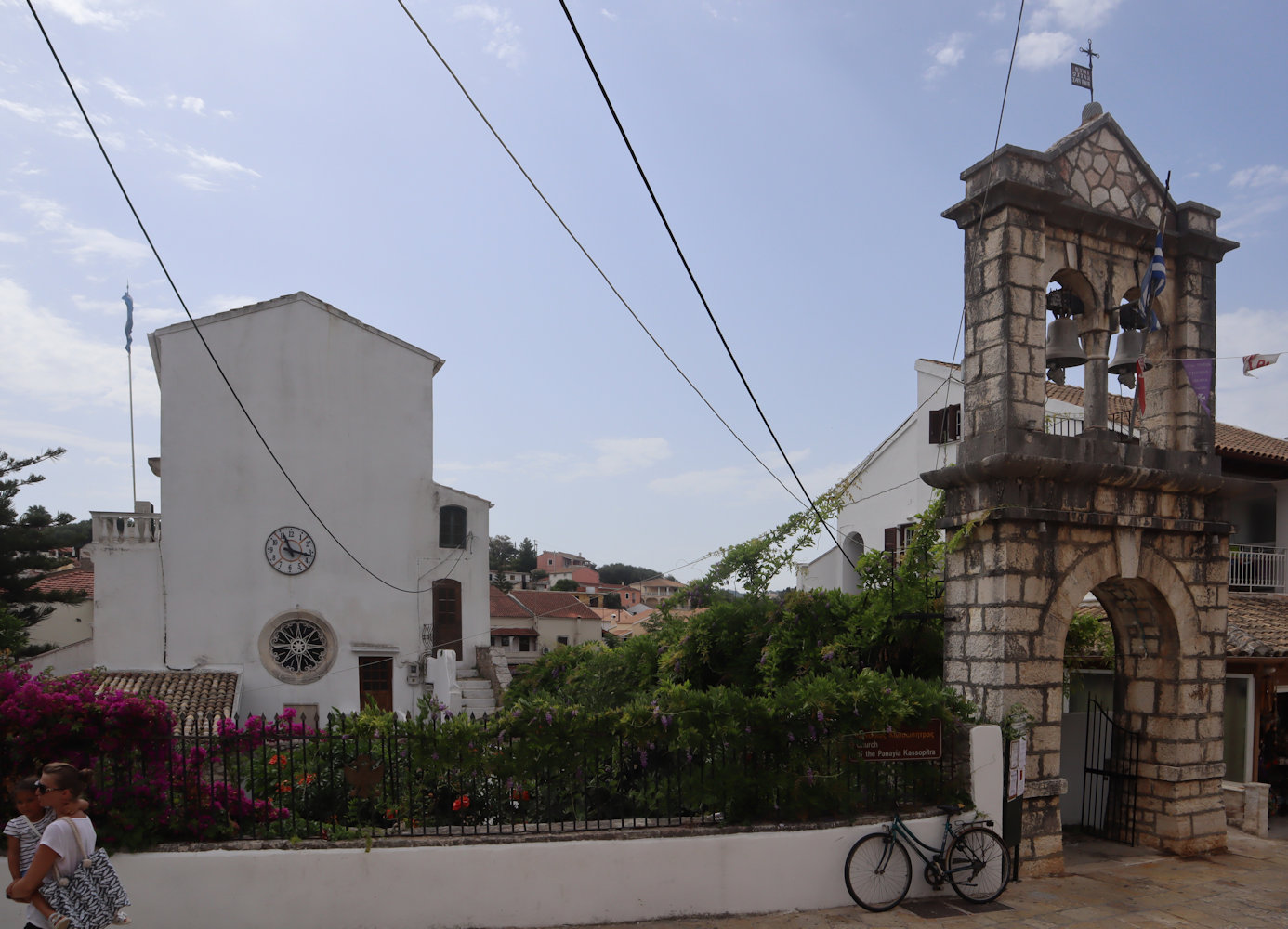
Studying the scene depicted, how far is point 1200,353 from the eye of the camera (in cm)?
939

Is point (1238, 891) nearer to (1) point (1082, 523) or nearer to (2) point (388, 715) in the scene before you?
(1) point (1082, 523)

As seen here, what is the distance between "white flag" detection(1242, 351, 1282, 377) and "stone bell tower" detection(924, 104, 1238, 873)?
0.55 meters

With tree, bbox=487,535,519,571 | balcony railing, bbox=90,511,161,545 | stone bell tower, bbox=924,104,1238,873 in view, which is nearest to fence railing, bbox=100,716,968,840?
stone bell tower, bbox=924,104,1238,873

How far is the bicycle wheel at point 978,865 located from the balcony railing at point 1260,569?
34.5ft

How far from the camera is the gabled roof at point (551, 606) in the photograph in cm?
4828

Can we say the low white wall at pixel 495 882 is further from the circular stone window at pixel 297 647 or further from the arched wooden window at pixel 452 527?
the arched wooden window at pixel 452 527

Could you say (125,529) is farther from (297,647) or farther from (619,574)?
(619,574)

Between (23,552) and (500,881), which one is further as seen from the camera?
(23,552)

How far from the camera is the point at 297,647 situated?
20219 mm

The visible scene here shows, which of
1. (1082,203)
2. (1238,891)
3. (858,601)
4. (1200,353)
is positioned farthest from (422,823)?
(1200,353)

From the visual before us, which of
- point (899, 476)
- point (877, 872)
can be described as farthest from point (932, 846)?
point (899, 476)

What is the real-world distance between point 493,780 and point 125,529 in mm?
16422

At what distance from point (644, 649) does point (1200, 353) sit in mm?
7354

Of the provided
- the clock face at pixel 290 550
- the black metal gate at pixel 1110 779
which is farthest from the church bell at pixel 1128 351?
the clock face at pixel 290 550
